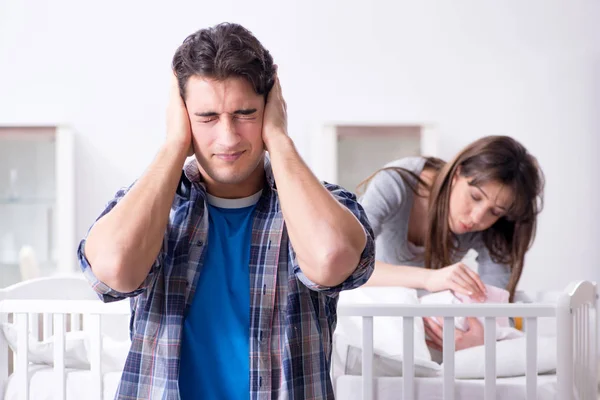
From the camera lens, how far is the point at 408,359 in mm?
1646

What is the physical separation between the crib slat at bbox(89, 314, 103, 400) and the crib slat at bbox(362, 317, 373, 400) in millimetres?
597

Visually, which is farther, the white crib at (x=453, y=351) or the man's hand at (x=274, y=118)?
the white crib at (x=453, y=351)

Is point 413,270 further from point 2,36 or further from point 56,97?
point 2,36

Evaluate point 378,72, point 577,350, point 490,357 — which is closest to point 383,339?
point 490,357

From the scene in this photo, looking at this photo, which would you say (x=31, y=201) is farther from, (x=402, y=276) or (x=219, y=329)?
(x=219, y=329)

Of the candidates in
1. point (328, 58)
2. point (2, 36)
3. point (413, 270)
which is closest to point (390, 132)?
point (328, 58)

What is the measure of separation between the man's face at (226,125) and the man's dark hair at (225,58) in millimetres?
12

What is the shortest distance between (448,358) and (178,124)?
2.79 ft

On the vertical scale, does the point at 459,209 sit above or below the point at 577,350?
above

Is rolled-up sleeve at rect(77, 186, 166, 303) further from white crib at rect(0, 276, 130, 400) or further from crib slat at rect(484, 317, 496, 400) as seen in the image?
crib slat at rect(484, 317, 496, 400)

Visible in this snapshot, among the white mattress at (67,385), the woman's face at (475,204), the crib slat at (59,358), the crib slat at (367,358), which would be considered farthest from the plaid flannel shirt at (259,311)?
the woman's face at (475,204)

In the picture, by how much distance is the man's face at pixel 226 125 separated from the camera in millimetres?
1115

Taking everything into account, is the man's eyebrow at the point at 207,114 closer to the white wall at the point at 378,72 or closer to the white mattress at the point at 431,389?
the white mattress at the point at 431,389

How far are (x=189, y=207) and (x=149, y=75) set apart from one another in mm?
2784
